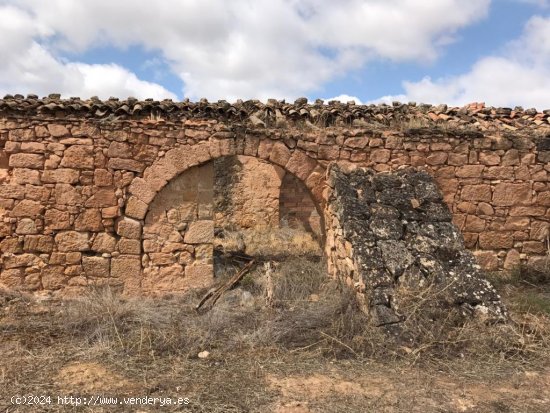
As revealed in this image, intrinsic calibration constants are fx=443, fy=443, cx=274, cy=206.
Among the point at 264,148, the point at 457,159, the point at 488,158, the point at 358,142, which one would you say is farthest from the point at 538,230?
the point at 264,148

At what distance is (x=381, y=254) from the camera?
516 cm

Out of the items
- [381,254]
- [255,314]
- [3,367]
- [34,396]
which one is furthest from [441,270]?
[3,367]

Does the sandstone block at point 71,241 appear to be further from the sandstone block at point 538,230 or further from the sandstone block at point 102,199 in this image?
the sandstone block at point 538,230

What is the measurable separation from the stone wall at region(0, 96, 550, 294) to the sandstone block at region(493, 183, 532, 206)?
0.02 meters

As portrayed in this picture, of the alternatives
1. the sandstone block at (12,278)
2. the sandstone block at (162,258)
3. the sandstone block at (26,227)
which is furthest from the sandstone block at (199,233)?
the sandstone block at (12,278)

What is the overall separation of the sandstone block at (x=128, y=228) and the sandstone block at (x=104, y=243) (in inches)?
6.2

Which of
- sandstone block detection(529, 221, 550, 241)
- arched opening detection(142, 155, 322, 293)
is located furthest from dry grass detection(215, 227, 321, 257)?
sandstone block detection(529, 221, 550, 241)

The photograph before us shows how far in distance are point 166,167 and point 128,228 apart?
104cm

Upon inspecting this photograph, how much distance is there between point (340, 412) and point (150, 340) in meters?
2.06

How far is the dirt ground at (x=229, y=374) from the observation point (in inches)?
133

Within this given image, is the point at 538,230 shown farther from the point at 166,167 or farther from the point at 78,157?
the point at 78,157

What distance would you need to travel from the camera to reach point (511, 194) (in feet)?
23.3

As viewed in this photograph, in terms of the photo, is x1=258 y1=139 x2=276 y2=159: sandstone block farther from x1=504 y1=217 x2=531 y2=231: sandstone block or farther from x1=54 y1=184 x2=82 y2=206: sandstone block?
x1=504 y1=217 x2=531 y2=231: sandstone block

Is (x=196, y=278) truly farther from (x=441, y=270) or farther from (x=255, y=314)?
(x=441, y=270)
